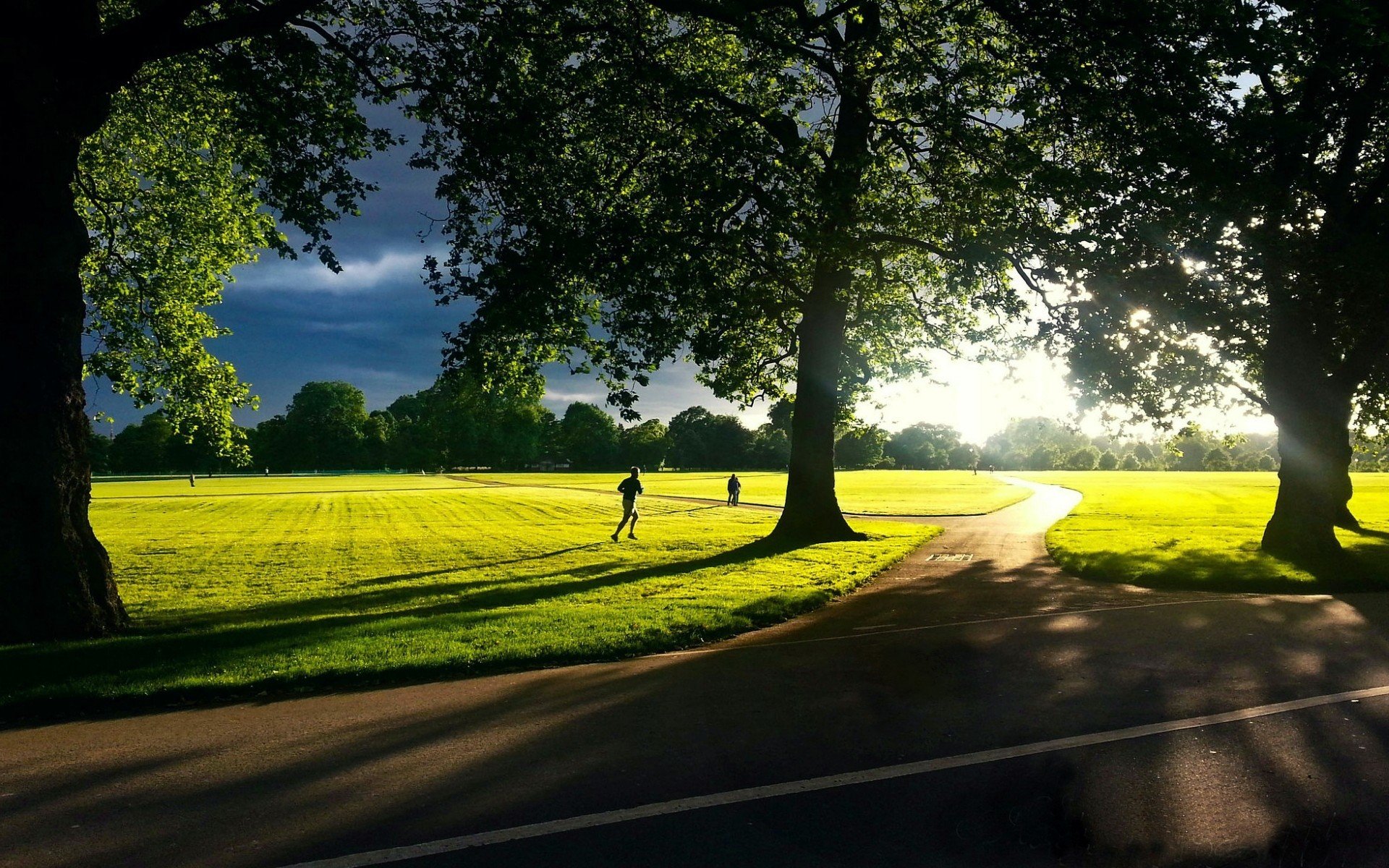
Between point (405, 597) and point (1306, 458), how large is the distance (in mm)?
18669

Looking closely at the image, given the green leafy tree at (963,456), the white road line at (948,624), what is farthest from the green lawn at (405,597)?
the green leafy tree at (963,456)

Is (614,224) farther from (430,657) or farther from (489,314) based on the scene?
(430,657)

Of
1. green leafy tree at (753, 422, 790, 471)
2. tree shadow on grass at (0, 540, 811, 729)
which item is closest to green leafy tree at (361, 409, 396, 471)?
green leafy tree at (753, 422, 790, 471)

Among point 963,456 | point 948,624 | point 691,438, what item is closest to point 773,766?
point 948,624

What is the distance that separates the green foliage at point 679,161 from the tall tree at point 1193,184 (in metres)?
1.29

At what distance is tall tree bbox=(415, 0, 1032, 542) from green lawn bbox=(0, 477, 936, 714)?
14.7ft

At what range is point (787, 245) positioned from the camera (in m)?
13.0

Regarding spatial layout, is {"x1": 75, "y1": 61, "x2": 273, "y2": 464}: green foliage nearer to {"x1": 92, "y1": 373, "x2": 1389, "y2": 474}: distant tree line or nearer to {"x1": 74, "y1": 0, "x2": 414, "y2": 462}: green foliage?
{"x1": 74, "y1": 0, "x2": 414, "y2": 462}: green foliage

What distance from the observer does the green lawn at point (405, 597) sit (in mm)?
7566

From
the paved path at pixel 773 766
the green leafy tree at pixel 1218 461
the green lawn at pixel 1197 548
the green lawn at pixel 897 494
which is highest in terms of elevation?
the green leafy tree at pixel 1218 461

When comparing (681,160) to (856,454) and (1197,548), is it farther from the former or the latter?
(856,454)

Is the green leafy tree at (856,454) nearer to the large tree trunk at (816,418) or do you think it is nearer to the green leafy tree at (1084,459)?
the green leafy tree at (1084,459)

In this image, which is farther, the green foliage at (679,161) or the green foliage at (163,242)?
the green foliage at (163,242)

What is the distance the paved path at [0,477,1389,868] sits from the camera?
3.96 metres
